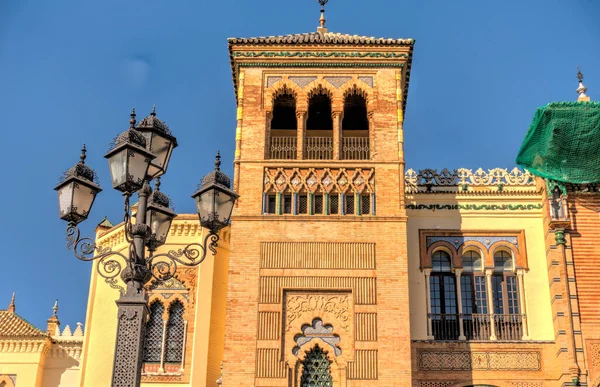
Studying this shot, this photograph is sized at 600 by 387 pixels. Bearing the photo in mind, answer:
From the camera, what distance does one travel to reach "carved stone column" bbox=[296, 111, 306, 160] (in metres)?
19.1

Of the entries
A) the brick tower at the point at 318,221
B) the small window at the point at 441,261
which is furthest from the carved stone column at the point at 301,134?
the small window at the point at 441,261

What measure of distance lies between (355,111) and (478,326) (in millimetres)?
6023

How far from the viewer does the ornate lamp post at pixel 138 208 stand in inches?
358

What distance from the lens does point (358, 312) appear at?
1725 cm

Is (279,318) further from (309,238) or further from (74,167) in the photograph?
(74,167)

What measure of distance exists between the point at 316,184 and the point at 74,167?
9055 mm

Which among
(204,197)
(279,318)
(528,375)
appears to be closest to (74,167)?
(204,197)

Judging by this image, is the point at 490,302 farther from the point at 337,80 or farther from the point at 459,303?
the point at 337,80

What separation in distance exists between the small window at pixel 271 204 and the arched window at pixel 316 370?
3046 millimetres

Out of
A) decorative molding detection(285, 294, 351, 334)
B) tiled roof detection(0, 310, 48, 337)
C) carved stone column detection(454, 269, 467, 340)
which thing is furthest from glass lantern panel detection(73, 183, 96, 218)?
tiled roof detection(0, 310, 48, 337)

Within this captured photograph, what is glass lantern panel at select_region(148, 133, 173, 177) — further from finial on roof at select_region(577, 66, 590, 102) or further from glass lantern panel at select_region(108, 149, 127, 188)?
finial on roof at select_region(577, 66, 590, 102)

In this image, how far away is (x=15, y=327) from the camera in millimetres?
21578

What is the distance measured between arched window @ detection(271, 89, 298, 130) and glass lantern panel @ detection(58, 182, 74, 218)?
34.8ft

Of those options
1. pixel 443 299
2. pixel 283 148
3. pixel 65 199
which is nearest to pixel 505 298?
pixel 443 299
